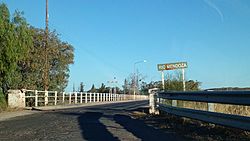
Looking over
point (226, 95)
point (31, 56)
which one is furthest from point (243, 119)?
point (31, 56)

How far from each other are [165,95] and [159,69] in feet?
39.4

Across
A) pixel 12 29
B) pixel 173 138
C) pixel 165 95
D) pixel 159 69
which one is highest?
pixel 12 29

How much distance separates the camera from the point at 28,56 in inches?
1441

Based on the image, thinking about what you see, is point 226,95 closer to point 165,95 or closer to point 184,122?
point 184,122

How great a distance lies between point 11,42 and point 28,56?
1150 cm

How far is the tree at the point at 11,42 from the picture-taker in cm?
2500

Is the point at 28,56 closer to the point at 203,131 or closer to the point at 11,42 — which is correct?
the point at 11,42

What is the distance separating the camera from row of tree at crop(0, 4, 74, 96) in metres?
25.2

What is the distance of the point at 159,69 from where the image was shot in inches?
1083

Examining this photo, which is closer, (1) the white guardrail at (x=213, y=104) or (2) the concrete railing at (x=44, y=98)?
(1) the white guardrail at (x=213, y=104)

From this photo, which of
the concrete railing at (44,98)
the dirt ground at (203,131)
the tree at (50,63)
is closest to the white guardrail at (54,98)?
the concrete railing at (44,98)

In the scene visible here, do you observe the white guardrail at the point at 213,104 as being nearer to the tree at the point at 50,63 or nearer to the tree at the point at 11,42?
the tree at the point at 11,42

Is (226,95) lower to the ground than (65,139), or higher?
higher

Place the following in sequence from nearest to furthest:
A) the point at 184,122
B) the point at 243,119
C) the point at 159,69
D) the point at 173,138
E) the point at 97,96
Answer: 1. the point at 243,119
2. the point at 173,138
3. the point at 184,122
4. the point at 159,69
5. the point at 97,96
